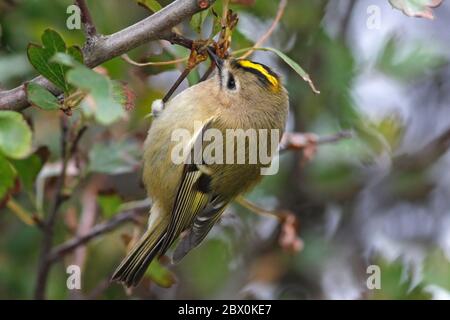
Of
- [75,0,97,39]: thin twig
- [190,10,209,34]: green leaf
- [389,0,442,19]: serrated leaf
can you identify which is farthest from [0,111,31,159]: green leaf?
[389,0,442,19]: serrated leaf

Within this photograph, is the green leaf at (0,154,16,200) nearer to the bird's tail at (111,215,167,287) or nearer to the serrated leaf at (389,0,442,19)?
the bird's tail at (111,215,167,287)

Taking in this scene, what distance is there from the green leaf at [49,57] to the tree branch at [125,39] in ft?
0.14

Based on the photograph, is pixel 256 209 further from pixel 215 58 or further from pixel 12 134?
pixel 12 134

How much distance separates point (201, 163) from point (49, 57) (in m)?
0.75

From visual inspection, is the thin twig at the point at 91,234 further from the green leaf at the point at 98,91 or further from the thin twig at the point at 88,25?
the green leaf at the point at 98,91

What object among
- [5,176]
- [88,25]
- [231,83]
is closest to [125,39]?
[88,25]

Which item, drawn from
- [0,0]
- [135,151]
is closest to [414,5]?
[135,151]

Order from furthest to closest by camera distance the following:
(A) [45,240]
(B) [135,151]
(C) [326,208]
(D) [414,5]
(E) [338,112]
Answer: (C) [326,208]
(E) [338,112]
(B) [135,151]
(A) [45,240]
(D) [414,5]

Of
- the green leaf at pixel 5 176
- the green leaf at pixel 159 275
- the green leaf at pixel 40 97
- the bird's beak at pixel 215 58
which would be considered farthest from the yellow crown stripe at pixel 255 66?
the green leaf at pixel 40 97

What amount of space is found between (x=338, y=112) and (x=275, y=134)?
42 cm

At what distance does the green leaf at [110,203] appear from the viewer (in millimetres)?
1990

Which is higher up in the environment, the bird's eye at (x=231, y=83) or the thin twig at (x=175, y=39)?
the bird's eye at (x=231, y=83)

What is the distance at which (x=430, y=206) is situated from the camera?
2557mm
